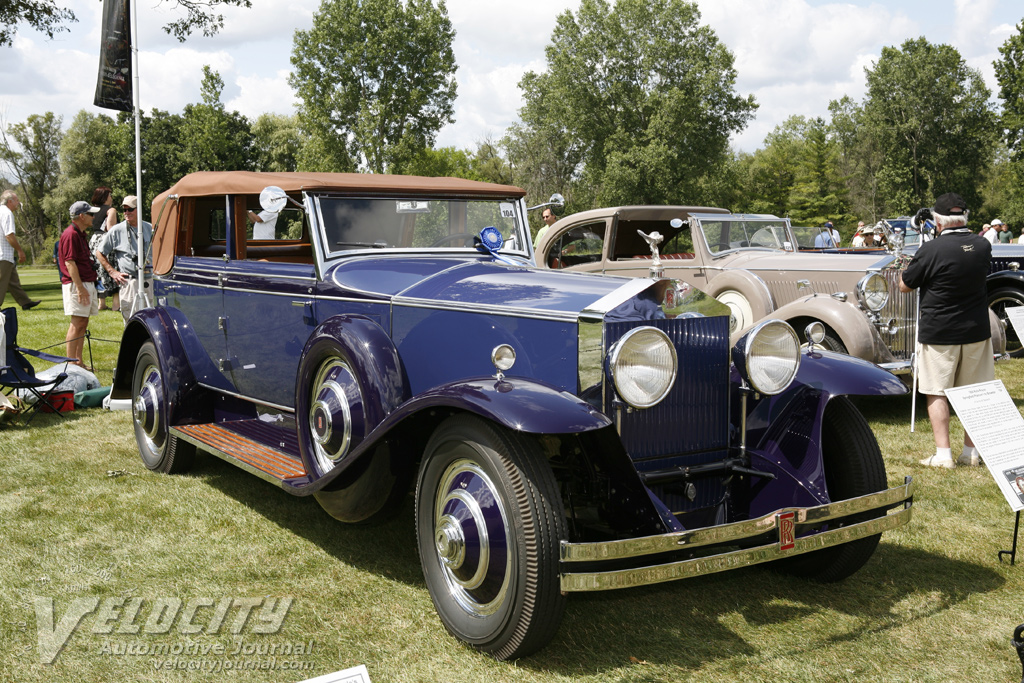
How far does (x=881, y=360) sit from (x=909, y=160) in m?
44.6

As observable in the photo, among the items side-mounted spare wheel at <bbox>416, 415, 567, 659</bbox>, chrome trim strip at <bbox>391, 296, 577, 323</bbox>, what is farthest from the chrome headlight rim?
side-mounted spare wheel at <bbox>416, 415, 567, 659</bbox>

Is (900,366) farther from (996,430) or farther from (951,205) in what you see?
(996,430)

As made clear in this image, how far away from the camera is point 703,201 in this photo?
41.3m

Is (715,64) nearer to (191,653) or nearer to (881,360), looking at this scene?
(881,360)

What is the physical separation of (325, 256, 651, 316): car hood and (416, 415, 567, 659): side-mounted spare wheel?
0.65 meters

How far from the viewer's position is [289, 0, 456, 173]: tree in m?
36.5

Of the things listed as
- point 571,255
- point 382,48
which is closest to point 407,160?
point 382,48

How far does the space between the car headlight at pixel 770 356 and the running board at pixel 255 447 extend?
2047 millimetres

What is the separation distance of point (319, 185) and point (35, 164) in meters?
53.5

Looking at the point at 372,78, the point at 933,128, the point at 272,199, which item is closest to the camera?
the point at 272,199

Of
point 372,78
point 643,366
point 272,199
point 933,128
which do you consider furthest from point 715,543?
point 933,128

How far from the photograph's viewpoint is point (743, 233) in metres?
9.46

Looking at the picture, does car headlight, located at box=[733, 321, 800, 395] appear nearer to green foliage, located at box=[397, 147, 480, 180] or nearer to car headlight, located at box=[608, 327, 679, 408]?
car headlight, located at box=[608, 327, 679, 408]

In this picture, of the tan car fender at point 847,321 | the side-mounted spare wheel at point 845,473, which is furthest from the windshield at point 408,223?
the tan car fender at point 847,321
